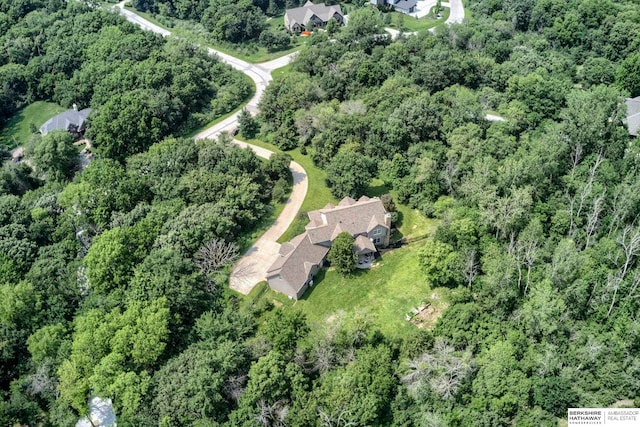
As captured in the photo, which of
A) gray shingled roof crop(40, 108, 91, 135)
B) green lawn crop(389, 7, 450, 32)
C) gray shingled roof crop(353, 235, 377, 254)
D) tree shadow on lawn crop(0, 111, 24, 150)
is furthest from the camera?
green lawn crop(389, 7, 450, 32)

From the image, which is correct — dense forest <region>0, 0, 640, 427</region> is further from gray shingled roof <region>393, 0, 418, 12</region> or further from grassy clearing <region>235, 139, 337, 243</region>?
gray shingled roof <region>393, 0, 418, 12</region>

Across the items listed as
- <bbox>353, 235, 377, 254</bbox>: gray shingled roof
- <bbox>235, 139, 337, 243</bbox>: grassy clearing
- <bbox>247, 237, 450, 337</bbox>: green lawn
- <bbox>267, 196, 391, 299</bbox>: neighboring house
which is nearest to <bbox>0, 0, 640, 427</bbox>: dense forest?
<bbox>235, 139, 337, 243</bbox>: grassy clearing

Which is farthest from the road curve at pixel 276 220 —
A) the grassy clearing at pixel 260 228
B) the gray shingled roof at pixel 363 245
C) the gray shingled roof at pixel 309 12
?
the gray shingled roof at pixel 309 12

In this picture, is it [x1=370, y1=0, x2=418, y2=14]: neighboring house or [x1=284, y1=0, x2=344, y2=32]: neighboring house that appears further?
[x1=370, y1=0, x2=418, y2=14]: neighboring house

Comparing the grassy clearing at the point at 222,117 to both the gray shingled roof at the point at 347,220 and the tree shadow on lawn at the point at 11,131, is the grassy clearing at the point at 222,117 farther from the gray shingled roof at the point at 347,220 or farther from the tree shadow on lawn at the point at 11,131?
the gray shingled roof at the point at 347,220

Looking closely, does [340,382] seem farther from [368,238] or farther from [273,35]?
[273,35]

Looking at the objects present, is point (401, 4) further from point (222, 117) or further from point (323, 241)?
point (323, 241)

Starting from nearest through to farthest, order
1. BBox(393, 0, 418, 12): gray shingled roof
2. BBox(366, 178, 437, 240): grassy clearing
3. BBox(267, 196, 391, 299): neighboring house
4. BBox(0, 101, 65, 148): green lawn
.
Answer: BBox(267, 196, 391, 299): neighboring house → BBox(366, 178, 437, 240): grassy clearing → BBox(0, 101, 65, 148): green lawn → BBox(393, 0, 418, 12): gray shingled roof
